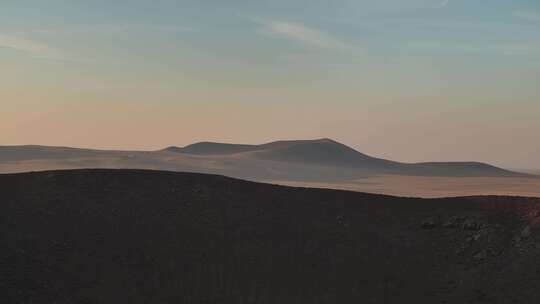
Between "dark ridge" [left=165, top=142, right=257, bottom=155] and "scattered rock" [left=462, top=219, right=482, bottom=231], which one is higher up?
"dark ridge" [left=165, top=142, right=257, bottom=155]

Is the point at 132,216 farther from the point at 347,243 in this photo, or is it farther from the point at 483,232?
the point at 483,232

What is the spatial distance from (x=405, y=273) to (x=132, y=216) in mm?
10021

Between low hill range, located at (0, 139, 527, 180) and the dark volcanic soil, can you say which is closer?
the dark volcanic soil

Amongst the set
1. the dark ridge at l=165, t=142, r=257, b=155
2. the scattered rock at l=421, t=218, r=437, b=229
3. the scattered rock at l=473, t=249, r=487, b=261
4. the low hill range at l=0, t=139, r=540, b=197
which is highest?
the dark ridge at l=165, t=142, r=257, b=155

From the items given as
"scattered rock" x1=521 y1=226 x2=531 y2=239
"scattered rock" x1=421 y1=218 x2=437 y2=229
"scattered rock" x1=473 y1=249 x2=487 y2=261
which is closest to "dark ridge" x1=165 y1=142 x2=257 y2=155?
"scattered rock" x1=421 y1=218 x2=437 y2=229

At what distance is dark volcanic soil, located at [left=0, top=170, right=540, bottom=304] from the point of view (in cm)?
1727

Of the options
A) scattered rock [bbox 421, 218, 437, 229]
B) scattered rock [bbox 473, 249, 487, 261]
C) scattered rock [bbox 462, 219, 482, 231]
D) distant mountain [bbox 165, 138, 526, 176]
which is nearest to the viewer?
scattered rock [bbox 473, 249, 487, 261]

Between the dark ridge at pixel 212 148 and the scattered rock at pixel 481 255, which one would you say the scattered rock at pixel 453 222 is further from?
the dark ridge at pixel 212 148

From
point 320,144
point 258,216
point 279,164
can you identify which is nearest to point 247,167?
point 279,164

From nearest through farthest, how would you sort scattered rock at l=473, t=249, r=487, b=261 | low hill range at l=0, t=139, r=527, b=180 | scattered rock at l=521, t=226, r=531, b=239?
scattered rock at l=473, t=249, r=487, b=261
scattered rock at l=521, t=226, r=531, b=239
low hill range at l=0, t=139, r=527, b=180

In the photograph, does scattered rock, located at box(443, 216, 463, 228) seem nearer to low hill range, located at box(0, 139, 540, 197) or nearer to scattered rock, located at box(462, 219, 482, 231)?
scattered rock, located at box(462, 219, 482, 231)

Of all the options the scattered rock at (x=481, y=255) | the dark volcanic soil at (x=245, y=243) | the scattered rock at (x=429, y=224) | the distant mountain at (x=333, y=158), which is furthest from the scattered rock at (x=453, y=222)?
the distant mountain at (x=333, y=158)

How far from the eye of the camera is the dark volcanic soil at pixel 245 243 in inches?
680

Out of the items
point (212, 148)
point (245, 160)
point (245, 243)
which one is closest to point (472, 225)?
point (245, 243)
